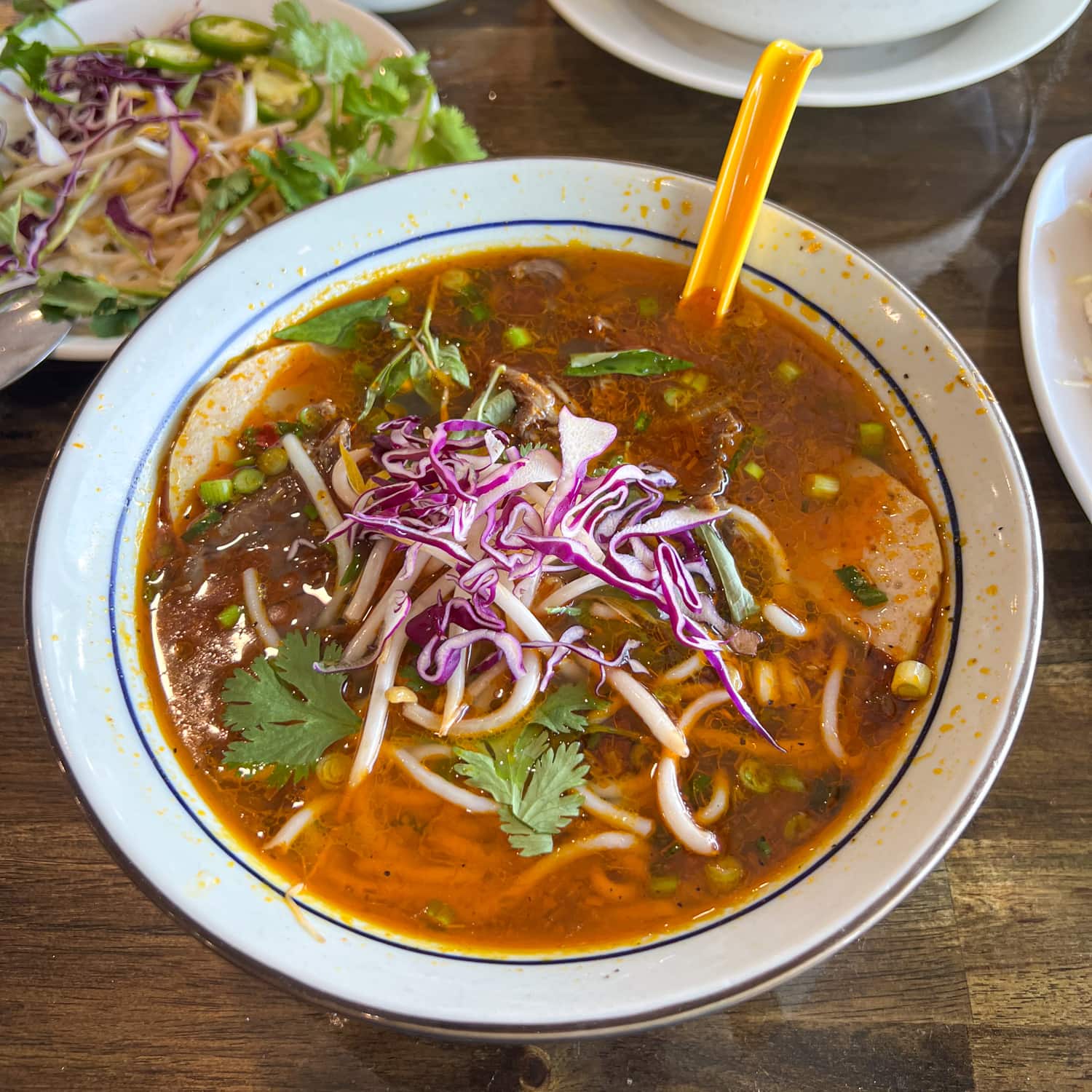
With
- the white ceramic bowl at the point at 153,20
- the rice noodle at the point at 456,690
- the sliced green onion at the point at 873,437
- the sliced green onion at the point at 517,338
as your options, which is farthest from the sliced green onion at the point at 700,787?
the white ceramic bowl at the point at 153,20

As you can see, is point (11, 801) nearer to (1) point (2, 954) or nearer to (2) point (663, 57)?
(1) point (2, 954)

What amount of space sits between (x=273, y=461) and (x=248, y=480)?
63mm

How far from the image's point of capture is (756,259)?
5.64ft

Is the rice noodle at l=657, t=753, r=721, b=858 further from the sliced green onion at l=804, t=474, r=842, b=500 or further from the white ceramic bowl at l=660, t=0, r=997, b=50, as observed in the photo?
the white ceramic bowl at l=660, t=0, r=997, b=50

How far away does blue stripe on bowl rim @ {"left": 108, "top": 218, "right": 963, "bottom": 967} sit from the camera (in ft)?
4.30

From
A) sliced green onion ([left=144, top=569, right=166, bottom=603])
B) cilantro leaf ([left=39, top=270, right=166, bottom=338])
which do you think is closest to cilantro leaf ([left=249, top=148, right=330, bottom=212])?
cilantro leaf ([left=39, top=270, right=166, bottom=338])

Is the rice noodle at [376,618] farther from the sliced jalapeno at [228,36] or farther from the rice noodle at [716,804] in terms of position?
the sliced jalapeno at [228,36]

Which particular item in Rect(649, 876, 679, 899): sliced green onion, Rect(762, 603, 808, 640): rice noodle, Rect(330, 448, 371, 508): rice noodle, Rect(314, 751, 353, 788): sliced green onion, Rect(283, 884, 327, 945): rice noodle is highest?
Rect(330, 448, 371, 508): rice noodle

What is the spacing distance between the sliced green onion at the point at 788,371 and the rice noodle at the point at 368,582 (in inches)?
34.2

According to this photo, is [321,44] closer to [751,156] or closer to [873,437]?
[751,156]

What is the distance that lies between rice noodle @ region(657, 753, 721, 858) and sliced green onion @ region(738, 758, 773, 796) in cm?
11

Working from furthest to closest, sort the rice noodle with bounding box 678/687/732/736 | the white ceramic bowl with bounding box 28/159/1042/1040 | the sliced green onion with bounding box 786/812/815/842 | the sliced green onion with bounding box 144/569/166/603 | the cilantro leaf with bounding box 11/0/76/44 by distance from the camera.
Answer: the cilantro leaf with bounding box 11/0/76/44
the sliced green onion with bounding box 144/569/166/603
the rice noodle with bounding box 678/687/732/736
the sliced green onion with bounding box 786/812/815/842
the white ceramic bowl with bounding box 28/159/1042/1040

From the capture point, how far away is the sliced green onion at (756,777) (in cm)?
147

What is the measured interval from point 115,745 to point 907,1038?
4.70 feet
